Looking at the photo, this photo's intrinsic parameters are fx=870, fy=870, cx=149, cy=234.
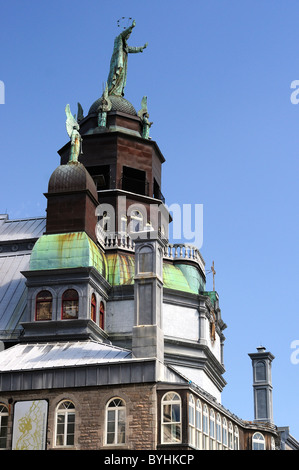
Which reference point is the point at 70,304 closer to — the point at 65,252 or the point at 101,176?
the point at 65,252

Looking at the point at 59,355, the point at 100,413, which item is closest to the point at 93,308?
the point at 59,355

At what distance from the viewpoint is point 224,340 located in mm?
65062

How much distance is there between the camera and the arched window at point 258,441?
50500mm

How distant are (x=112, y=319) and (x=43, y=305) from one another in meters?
5.37

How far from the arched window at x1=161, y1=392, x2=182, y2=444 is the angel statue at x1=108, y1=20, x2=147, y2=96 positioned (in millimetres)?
33105

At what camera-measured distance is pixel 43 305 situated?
173 feet

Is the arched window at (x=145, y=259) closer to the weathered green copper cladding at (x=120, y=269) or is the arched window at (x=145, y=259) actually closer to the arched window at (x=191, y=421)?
the arched window at (x=191, y=421)

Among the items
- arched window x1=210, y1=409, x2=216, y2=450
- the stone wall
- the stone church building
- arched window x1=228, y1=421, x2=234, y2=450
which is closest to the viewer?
the stone wall

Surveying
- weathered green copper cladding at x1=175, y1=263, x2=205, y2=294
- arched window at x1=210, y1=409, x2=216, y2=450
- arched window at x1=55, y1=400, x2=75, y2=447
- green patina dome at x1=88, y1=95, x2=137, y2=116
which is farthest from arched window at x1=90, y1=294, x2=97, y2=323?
green patina dome at x1=88, y1=95, x2=137, y2=116

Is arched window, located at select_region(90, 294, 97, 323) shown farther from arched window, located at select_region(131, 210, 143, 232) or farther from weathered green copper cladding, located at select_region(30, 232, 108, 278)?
arched window, located at select_region(131, 210, 143, 232)

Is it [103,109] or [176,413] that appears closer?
[176,413]

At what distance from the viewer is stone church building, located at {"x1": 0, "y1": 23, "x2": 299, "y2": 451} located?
4212 centimetres

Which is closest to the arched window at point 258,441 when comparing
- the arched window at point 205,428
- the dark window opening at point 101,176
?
the arched window at point 205,428

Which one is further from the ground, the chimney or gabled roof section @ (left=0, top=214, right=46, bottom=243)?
gabled roof section @ (left=0, top=214, right=46, bottom=243)
